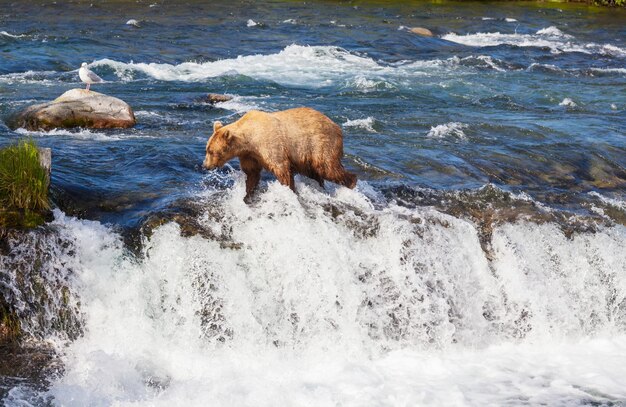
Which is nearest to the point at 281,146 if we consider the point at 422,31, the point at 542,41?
the point at 422,31

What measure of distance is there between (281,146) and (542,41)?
2184cm

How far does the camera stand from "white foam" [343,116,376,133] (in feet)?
49.1

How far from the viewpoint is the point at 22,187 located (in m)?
8.71

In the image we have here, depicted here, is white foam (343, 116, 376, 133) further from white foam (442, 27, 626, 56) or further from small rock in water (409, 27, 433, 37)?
small rock in water (409, 27, 433, 37)

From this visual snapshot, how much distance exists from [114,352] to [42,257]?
3.95 feet

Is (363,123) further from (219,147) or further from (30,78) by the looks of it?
(30,78)

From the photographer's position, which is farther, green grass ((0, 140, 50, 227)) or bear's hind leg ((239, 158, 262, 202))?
bear's hind leg ((239, 158, 262, 202))

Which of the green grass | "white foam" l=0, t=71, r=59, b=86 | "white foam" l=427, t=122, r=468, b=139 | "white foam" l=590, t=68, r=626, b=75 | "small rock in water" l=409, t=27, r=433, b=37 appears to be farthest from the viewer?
"small rock in water" l=409, t=27, r=433, b=37

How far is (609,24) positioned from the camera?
33750mm

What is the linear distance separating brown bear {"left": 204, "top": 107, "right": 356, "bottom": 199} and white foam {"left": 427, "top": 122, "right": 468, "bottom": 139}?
4.88 meters

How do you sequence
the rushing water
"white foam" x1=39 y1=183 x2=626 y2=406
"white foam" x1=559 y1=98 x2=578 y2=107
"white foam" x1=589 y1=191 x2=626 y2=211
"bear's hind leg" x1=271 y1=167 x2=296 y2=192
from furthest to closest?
"white foam" x1=559 y1=98 x2=578 y2=107
"white foam" x1=589 y1=191 x2=626 y2=211
"bear's hind leg" x1=271 y1=167 x2=296 y2=192
the rushing water
"white foam" x1=39 y1=183 x2=626 y2=406

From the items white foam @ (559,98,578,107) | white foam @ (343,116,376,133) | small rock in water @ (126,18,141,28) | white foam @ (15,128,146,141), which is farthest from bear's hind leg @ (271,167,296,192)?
small rock in water @ (126,18,141,28)

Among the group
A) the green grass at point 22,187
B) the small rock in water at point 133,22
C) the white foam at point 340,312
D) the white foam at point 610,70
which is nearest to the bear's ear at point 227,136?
the white foam at point 340,312

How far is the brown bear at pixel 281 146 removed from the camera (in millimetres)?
9250
